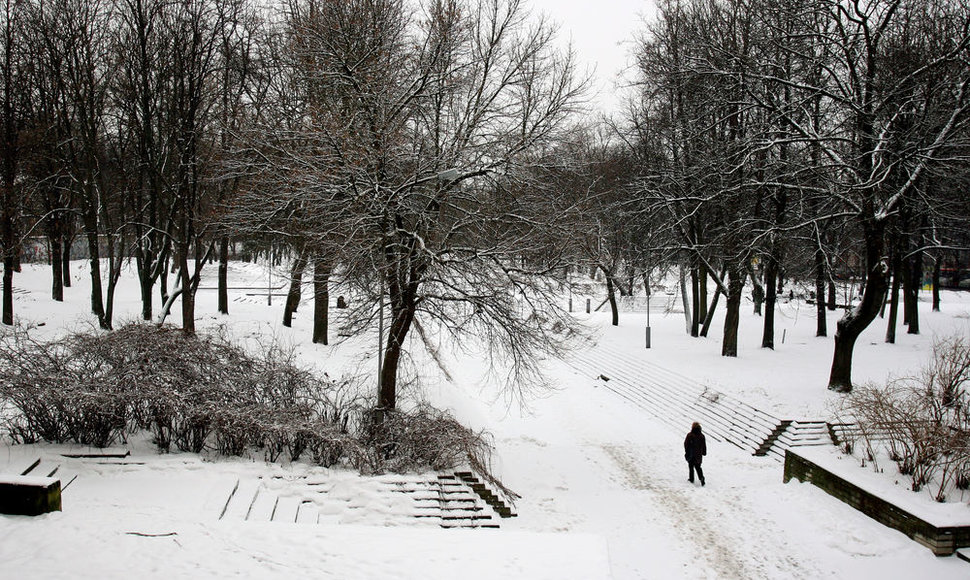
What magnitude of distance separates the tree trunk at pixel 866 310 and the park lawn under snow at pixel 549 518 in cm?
68

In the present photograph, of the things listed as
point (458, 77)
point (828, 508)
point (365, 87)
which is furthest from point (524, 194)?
point (828, 508)

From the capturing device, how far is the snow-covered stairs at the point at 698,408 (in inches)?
574

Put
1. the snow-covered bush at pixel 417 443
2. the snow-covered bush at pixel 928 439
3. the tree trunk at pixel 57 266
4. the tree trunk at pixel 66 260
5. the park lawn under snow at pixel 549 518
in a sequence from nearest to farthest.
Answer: the park lawn under snow at pixel 549 518 < the snow-covered bush at pixel 928 439 < the snow-covered bush at pixel 417 443 < the tree trunk at pixel 57 266 < the tree trunk at pixel 66 260

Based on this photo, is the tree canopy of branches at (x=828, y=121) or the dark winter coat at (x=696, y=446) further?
the tree canopy of branches at (x=828, y=121)

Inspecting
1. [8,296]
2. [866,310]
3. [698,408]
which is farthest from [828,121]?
[8,296]

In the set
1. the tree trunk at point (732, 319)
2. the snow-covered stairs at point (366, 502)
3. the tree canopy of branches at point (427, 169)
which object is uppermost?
the tree canopy of branches at point (427, 169)

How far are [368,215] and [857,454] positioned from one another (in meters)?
11.2

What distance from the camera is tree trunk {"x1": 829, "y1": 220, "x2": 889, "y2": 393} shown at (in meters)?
15.8

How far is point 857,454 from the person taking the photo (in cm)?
1266

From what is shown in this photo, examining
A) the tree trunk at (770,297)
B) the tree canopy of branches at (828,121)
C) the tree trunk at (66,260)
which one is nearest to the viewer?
the tree canopy of branches at (828,121)

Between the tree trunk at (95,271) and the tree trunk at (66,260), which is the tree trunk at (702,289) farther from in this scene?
the tree trunk at (66,260)

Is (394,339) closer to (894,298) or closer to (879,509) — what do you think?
(879,509)

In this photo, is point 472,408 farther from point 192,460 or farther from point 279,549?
point 279,549

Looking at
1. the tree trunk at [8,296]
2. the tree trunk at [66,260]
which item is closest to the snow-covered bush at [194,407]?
the tree trunk at [8,296]
